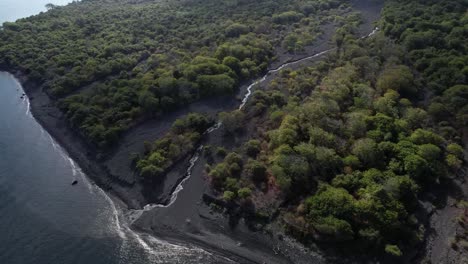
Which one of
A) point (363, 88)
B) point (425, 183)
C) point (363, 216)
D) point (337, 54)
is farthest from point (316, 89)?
point (363, 216)

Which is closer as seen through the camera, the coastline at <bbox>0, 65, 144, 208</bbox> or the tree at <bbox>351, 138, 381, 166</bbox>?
the tree at <bbox>351, 138, 381, 166</bbox>

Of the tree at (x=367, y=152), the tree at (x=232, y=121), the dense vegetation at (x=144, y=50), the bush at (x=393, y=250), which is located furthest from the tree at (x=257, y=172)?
the dense vegetation at (x=144, y=50)

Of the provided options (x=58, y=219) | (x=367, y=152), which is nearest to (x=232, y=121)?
(x=367, y=152)

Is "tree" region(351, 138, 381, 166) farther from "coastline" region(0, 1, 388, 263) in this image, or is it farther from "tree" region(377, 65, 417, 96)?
"tree" region(377, 65, 417, 96)

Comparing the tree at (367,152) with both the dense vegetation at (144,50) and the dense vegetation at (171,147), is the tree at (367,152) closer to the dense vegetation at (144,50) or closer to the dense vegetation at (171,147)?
the dense vegetation at (171,147)

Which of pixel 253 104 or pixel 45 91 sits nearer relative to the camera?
pixel 253 104

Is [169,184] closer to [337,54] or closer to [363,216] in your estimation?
[363,216]

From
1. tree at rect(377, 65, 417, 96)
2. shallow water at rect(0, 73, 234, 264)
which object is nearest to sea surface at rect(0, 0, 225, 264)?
shallow water at rect(0, 73, 234, 264)

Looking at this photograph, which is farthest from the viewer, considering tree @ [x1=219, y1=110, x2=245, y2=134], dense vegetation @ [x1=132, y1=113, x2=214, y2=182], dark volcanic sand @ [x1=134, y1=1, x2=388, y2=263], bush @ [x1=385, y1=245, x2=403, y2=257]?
tree @ [x1=219, y1=110, x2=245, y2=134]

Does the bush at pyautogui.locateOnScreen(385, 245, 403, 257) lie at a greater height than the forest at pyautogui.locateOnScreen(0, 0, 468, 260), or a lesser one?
lesser
